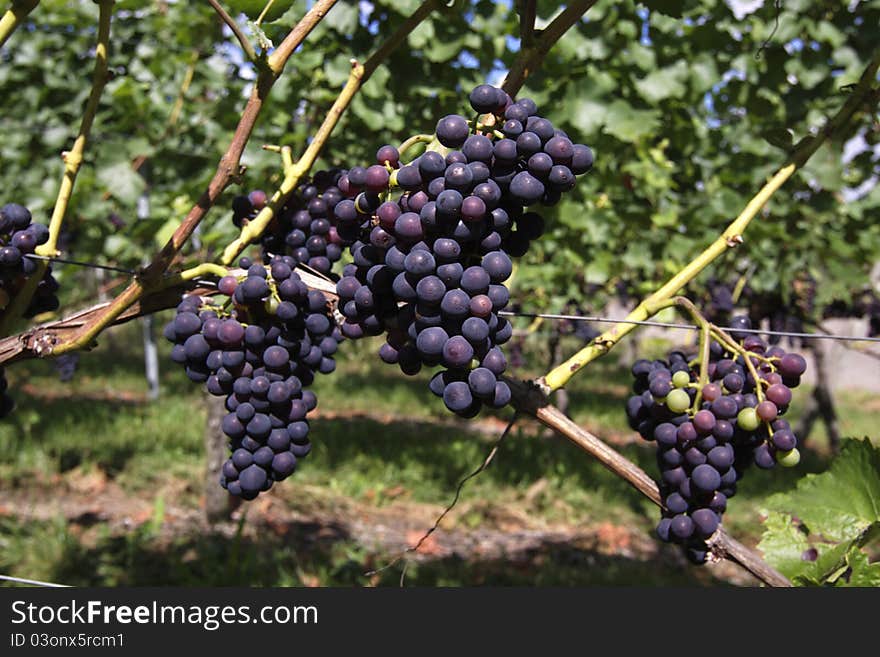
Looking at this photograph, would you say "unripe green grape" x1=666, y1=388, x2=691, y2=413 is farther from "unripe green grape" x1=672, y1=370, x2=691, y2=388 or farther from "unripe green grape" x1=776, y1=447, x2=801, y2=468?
"unripe green grape" x1=776, y1=447, x2=801, y2=468

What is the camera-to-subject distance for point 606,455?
112 centimetres

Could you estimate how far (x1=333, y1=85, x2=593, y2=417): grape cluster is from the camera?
2.94 ft

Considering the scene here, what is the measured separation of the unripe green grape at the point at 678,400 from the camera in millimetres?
1212

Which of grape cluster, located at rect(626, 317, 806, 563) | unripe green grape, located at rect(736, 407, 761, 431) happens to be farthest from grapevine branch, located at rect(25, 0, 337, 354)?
unripe green grape, located at rect(736, 407, 761, 431)

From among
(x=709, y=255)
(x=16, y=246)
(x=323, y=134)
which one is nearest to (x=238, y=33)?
(x=323, y=134)

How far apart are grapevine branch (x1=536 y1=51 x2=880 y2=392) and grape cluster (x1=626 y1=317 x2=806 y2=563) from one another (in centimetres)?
12

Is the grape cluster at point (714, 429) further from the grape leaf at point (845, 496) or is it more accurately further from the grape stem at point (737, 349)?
the grape leaf at point (845, 496)

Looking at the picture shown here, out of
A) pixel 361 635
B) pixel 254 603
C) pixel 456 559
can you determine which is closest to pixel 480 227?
pixel 361 635

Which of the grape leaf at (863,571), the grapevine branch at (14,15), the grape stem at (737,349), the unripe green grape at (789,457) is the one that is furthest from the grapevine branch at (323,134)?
the grape leaf at (863,571)

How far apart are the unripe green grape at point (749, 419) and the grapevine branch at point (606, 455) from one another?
19 centimetres

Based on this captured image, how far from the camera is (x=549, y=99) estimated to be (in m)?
2.95

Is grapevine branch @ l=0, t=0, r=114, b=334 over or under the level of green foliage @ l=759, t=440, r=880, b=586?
over

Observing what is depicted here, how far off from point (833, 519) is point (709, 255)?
544mm

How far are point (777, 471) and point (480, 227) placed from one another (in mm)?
6269
